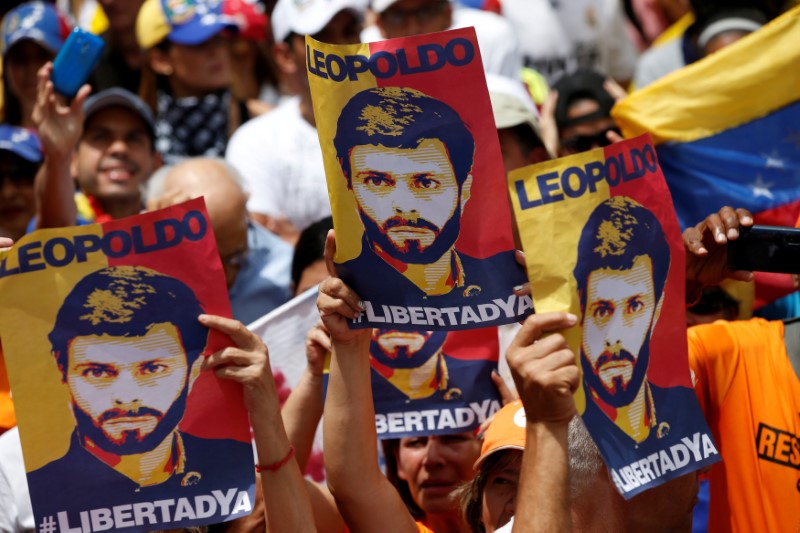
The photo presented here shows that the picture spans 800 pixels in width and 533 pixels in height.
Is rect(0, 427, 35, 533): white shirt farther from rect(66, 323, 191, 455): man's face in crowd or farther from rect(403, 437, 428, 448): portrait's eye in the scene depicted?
rect(403, 437, 428, 448): portrait's eye

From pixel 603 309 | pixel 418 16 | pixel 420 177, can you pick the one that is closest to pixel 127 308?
pixel 420 177

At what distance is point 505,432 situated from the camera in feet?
10.5

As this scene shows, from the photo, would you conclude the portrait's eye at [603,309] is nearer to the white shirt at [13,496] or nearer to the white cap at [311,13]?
the white shirt at [13,496]

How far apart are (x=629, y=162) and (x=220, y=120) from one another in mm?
4075

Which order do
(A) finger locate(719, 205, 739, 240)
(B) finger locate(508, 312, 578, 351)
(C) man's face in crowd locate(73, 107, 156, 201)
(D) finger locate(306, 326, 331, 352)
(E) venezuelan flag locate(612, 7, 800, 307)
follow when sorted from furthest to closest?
(C) man's face in crowd locate(73, 107, 156, 201), (E) venezuelan flag locate(612, 7, 800, 307), (D) finger locate(306, 326, 331, 352), (A) finger locate(719, 205, 739, 240), (B) finger locate(508, 312, 578, 351)

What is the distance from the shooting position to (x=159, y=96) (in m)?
6.55

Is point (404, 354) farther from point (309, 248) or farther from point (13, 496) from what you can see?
point (13, 496)

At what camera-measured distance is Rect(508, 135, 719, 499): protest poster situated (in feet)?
8.52

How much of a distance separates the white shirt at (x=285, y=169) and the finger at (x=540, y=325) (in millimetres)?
3151

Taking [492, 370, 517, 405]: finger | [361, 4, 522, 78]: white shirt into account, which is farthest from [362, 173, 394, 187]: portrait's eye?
[361, 4, 522, 78]: white shirt

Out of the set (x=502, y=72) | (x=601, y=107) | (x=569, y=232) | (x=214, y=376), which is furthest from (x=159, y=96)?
(x=569, y=232)

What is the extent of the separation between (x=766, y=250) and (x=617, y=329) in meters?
0.62

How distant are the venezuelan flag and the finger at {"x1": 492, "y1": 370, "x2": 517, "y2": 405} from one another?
4.86ft

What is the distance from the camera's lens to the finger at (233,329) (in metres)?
2.94
